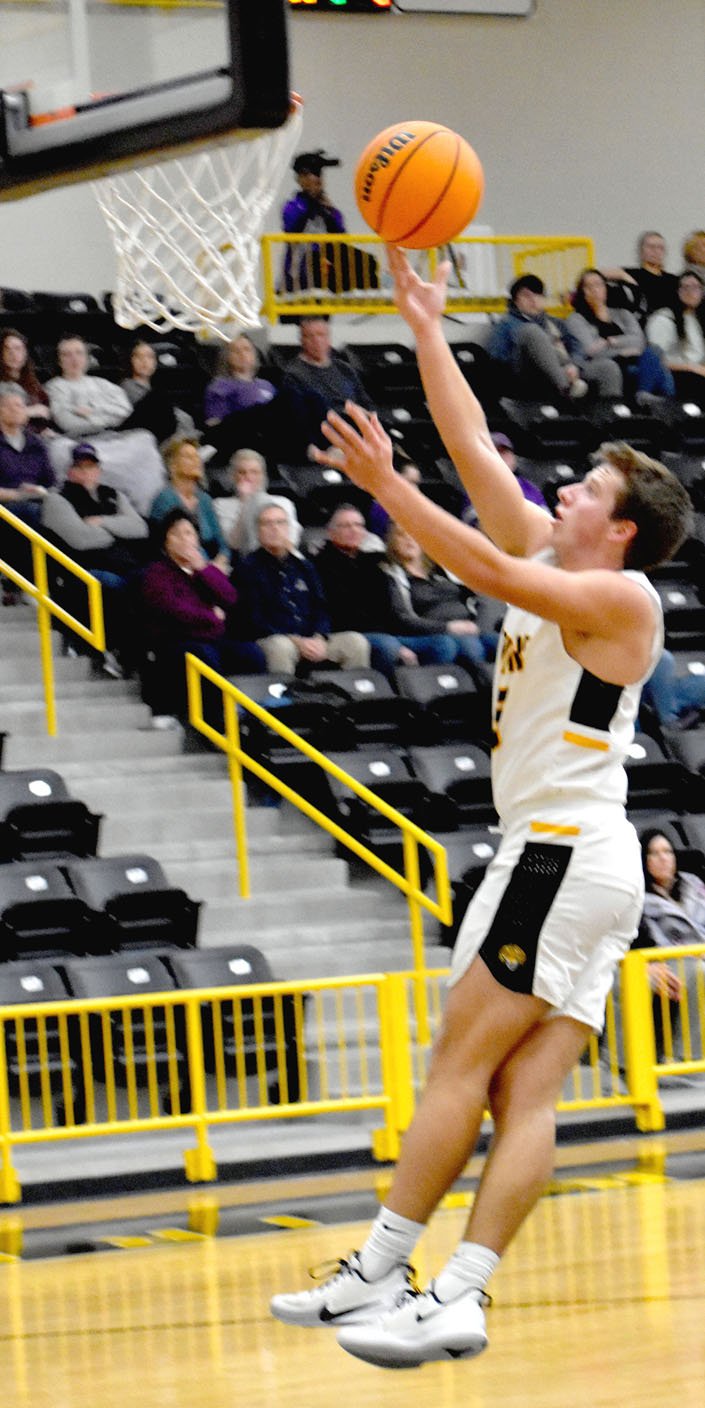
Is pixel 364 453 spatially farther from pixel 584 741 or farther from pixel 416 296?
pixel 584 741

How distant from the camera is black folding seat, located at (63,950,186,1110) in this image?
9.30 meters

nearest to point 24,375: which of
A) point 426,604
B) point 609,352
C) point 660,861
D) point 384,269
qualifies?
point 426,604

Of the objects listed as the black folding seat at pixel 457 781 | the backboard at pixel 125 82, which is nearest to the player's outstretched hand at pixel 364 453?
the backboard at pixel 125 82

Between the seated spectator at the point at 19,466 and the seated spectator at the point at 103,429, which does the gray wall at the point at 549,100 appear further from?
the seated spectator at the point at 19,466

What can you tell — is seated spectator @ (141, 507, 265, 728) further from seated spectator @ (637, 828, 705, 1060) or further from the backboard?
the backboard

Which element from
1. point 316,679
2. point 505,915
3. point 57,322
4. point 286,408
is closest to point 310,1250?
point 505,915

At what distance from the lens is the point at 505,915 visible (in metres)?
4.96

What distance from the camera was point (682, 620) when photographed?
543 inches

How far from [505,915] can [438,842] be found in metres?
6.08

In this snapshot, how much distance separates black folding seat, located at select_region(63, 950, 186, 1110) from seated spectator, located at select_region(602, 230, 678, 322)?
8.80m

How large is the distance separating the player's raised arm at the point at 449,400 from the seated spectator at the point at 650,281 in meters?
12.2

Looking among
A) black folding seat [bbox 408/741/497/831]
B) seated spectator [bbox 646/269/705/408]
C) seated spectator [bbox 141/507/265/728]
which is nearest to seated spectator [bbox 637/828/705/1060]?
black folding seat [bbox 408/741/497/831]

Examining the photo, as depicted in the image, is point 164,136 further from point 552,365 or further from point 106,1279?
point 552,365

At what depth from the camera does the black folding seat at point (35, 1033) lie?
9344mm
